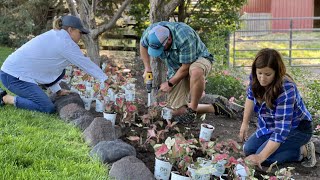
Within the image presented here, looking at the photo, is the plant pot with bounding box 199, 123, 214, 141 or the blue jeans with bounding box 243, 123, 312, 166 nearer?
the blue jeans with bounding box 243, 123, 312, 166

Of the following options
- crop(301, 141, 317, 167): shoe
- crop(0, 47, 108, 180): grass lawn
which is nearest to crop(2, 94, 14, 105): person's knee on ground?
crop(0, 47, 108, 180): grass lawn

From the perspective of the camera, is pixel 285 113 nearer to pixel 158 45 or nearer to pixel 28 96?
pixel 158 45

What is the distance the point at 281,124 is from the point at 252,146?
1.47ft

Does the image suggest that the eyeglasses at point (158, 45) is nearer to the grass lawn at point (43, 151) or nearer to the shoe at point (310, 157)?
the grass lawn at point (43, 151)

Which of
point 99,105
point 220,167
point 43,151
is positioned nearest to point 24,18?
point 99,105

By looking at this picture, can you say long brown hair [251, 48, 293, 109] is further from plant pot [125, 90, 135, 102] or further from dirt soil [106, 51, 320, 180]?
plant pot [125, 90, 135, 102]

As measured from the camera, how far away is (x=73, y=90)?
5.81 metres

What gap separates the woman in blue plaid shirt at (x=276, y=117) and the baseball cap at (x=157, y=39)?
3.44 feet

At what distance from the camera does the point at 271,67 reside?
3525 mm

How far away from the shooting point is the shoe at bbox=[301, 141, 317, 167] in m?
3.82

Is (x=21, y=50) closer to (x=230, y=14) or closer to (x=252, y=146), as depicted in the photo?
(x=252, y=146)

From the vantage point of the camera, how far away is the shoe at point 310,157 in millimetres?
3818

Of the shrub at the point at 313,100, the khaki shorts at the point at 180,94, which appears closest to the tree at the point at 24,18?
the khaki shorts at the point at 180,94

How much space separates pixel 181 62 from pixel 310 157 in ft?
5.29
